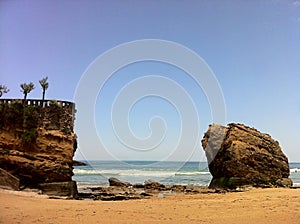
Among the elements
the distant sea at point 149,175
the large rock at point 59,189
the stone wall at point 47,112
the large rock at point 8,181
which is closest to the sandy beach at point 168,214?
the large rock at point 8,181

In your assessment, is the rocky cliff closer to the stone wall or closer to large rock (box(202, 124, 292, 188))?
the stone wall

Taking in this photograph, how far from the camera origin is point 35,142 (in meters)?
21.7

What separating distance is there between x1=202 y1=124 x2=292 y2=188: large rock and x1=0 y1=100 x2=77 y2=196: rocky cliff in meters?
10.3

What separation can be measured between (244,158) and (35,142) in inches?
521

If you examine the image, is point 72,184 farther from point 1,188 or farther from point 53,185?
point 1,188

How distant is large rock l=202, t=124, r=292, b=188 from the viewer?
2339cm

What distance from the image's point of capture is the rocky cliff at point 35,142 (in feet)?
68.8

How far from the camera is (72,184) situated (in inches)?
877

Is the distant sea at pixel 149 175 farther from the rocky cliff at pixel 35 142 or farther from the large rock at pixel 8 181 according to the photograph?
the large rock at pixel 8 181

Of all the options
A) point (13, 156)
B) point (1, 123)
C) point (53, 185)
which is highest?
point (1, 123)

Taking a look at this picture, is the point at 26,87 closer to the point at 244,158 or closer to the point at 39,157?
the point at 39,157

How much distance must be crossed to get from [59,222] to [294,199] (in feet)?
29.9

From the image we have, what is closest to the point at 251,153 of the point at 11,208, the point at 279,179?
the point at 279,179

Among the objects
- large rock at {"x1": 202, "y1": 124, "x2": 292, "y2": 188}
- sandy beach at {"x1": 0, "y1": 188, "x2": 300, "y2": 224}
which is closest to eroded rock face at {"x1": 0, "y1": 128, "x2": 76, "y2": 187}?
sandy beach at {"x1": 0, "y1": 188, "x2": 300, "y2": 224}
